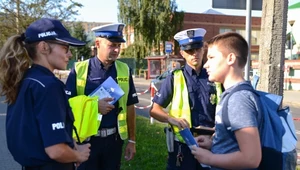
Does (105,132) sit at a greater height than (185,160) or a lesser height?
greater

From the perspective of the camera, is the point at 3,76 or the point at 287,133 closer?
the point at 287,133

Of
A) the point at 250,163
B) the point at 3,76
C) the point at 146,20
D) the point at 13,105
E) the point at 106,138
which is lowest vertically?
the point at 106,138

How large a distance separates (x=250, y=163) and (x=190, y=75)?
1.66 m

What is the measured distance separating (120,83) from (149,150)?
11.3 feet

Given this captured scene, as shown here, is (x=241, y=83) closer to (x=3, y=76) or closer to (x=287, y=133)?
(x=287, y=133)

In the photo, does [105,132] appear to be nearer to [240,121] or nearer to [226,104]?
[226,104]

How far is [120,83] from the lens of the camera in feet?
12.5

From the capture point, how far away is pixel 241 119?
2041 millimetres

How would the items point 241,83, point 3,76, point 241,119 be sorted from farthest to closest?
point 3,76
point 241,83
point 241,119

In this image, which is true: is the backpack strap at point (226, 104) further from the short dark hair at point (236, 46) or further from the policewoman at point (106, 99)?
the policewoman at point (106, 99)

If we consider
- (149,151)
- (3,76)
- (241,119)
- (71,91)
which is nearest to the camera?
(241,119)

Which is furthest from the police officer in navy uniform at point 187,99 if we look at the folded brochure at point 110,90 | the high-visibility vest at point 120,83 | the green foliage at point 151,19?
the green foliage at point 151,19

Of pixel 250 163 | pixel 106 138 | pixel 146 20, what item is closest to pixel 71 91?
pixel 106 138

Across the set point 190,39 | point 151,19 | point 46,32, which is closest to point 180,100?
point 190,39
